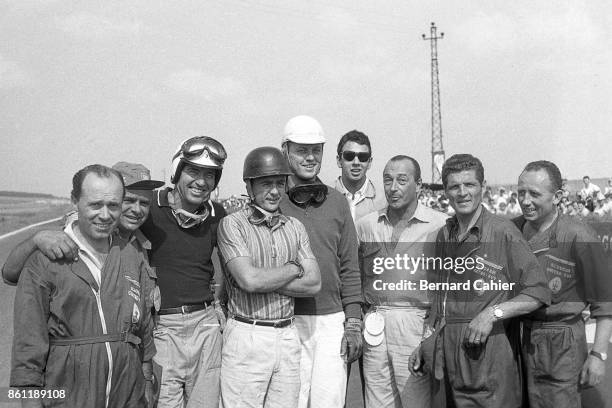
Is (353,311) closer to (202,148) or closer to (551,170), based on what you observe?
(202,148)

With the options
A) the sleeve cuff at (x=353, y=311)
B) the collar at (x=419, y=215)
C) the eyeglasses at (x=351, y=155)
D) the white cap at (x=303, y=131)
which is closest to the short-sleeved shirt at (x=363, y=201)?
the eyeglasses at (x=351, y=155)

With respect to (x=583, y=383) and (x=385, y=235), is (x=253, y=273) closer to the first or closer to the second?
(x=385, y=235)

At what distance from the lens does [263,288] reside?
3674mm

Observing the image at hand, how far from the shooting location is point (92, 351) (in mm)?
3135

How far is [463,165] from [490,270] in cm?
74

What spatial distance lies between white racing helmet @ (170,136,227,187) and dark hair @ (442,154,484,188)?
5.12 feet

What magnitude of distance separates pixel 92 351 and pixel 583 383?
3071 mm

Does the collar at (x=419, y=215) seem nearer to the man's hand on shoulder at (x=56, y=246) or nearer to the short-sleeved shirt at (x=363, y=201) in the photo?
the short-sleeved shirt at (x=363, y=201)

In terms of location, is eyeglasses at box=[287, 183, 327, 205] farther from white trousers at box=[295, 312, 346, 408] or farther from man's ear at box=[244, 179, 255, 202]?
white trousers at box=[295, 312, 346, 408]

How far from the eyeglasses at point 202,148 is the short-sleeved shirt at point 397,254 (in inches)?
55.0

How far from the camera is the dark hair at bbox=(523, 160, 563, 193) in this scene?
419 centimetres

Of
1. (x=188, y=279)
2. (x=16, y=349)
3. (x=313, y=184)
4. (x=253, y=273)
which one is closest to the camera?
(x=16, y=349)

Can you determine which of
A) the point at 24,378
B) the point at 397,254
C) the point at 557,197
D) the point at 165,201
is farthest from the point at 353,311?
the point at 24,378

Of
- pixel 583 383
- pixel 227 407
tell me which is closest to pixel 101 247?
pixel 227 407
